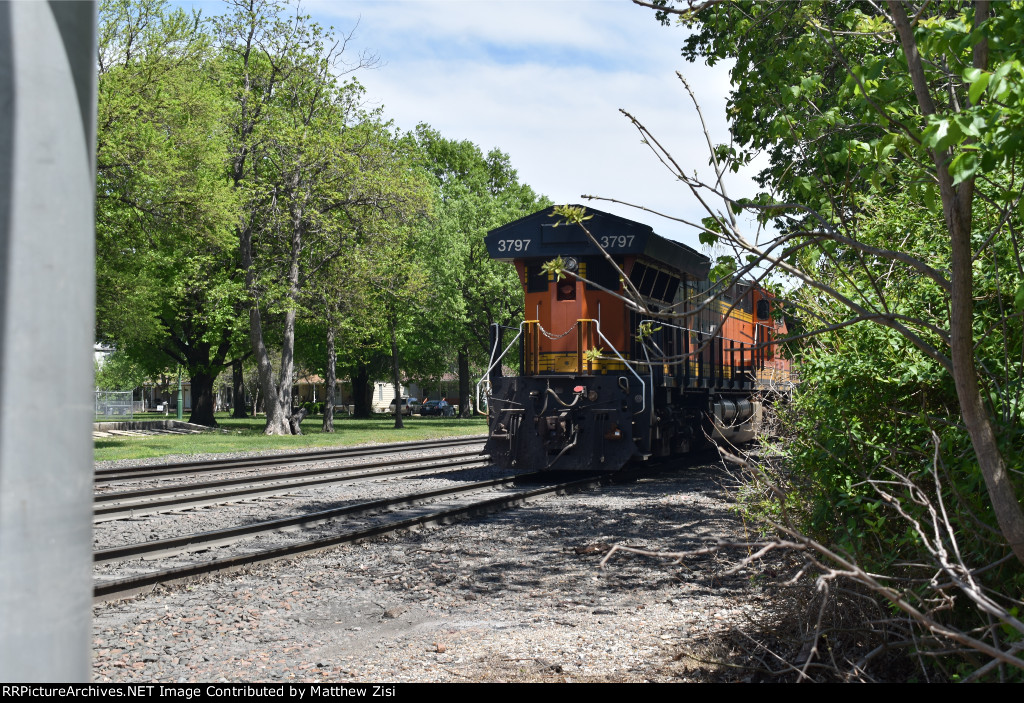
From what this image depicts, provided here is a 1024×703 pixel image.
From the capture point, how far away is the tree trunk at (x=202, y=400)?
38.0 metres

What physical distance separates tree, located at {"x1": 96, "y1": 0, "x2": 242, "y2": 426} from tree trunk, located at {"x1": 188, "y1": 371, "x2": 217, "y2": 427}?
8829 mm

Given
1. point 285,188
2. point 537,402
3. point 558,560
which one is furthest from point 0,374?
point 285,188

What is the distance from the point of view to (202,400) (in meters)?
38.5

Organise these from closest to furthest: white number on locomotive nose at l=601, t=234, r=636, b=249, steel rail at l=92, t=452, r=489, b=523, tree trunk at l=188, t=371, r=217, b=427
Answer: steel rail at l=92, t=452, r=489, b=523 → white number on locomotive nose at l=601, t=234, r=636, b=249 → tree trunk at l=188, t=371, r=217, b=427

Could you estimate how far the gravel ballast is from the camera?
15.9 feet

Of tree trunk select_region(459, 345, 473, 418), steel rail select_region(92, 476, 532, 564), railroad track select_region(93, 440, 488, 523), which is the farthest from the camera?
tree trunk select_region(459, 345, 473, 418)

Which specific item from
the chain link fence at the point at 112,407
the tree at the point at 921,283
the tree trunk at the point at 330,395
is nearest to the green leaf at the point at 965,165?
the tree at the point at 921,283

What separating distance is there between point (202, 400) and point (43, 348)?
129ft

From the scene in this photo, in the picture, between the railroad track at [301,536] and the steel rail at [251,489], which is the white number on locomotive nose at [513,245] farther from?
the steel rail at [251,489]

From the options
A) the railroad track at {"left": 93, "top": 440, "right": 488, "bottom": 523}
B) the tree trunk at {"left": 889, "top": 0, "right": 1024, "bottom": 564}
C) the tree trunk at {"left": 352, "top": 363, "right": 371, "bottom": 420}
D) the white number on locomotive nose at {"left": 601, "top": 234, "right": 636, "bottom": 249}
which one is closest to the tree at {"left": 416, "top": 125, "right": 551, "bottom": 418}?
the tree trunk at {"left": 352, "top": 363, "right": 371, "bottom": 420}

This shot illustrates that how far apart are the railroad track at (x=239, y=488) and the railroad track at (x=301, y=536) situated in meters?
1.39

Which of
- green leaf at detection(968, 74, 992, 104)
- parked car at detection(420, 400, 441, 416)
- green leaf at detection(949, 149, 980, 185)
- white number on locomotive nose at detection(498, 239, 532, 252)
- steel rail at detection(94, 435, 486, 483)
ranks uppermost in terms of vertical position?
white number on locomotive nose at detection(498, 239, 532, 252)

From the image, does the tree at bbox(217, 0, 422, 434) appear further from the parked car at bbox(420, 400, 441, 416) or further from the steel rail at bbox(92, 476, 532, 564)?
the parked car at bbox(420, 400, 441, 416)

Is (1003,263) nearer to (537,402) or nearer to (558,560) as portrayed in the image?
(558,560)
